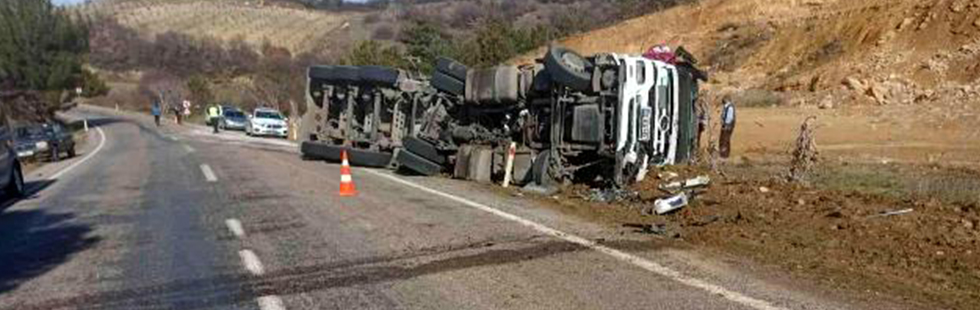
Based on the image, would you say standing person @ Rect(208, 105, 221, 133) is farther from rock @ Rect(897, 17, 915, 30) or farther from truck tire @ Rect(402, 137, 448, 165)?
truck tire @ Rect(402, 137, 448, 165)

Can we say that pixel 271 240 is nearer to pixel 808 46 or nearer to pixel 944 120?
pixel 944 120

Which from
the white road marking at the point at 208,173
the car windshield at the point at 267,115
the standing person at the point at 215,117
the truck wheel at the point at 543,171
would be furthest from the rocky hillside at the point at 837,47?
the standing person at the point at 215,117

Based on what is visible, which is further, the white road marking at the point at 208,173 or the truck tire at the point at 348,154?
the truck tire at the point at 348,154

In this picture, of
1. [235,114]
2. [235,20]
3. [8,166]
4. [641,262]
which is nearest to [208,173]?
[8,166]

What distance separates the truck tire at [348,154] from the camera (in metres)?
19.9

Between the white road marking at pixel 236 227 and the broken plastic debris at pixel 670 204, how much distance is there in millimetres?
4952

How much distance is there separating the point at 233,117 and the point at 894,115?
36386 millimetres

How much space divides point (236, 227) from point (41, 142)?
1078 inches

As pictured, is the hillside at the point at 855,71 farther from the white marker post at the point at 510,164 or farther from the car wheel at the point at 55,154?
the car wheel at the point at 55,154

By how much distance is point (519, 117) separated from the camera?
17047 mm

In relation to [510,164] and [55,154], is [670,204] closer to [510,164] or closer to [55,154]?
[510,164]

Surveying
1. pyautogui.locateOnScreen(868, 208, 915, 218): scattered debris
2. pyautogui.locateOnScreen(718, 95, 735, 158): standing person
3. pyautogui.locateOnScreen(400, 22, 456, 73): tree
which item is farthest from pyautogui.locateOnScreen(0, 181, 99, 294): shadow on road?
pyautogui.locateOnScreen(400, 22, 456, 73): tree

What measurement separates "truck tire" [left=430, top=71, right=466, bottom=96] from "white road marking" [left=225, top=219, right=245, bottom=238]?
7.08 metres

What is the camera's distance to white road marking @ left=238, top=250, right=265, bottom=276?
8.41m
